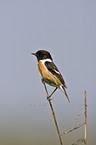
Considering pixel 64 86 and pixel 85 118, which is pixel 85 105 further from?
pixel 64 86

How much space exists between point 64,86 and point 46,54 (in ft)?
3.03

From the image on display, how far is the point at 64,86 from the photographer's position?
3.67 meters

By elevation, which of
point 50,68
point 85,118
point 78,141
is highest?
point 50,68

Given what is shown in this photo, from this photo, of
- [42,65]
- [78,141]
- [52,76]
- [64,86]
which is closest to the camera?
[78,141]

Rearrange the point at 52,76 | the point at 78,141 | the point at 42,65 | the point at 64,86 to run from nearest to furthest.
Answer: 1. the point at 78,141
2. the point at 64,86
3. the point at 52,76
4. the point at 42,65

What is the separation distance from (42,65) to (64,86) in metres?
0.79

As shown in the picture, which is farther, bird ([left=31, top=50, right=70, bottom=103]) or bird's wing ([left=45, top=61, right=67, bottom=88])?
bird's wing ([left=45, top=61, right=67, bottom=88])

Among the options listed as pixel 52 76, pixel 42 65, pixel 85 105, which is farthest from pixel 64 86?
pixel 85 105

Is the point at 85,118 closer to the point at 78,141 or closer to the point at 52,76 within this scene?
the point at 78,141

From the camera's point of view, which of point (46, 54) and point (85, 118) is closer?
point (85, 118)

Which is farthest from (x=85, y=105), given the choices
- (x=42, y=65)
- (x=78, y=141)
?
(x=42, y=65)

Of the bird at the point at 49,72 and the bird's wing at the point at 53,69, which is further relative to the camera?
the bird's wing at the point at 53,69

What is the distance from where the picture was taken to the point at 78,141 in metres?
1.34

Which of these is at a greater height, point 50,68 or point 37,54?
point 37,54
